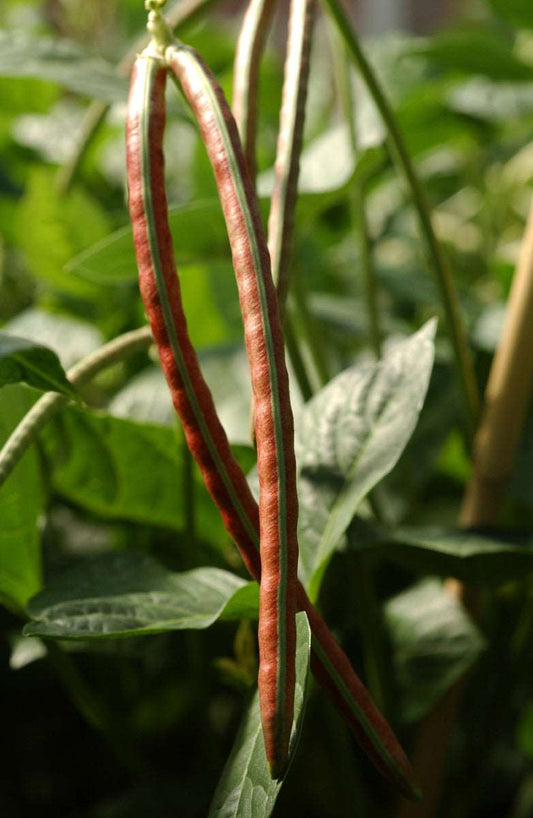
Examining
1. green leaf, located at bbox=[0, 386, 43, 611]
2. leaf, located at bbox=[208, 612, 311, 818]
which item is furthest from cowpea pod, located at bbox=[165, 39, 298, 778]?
green leaf, located at bbox=[0, 386, 43, 611]

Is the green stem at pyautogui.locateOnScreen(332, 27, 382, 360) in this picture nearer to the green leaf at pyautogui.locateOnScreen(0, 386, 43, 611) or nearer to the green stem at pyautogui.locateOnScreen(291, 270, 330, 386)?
the green stem at pyautogui.locateOnScreen(291, 270, 330, 386)

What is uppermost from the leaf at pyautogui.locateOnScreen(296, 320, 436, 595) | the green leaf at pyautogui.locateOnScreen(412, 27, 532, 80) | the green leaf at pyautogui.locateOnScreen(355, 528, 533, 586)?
the green leaf at pyautogui.locateOnScreen(412, 27, 532, 80)

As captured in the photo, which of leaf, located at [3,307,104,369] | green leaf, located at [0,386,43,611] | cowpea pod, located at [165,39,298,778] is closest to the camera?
cowpea pod, located at [165,39,298,778]

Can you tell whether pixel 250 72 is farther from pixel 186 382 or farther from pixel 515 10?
pixel 515 10

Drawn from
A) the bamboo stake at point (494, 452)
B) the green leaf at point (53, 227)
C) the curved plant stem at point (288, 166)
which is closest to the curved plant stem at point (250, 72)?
the curved plant stem at point (288, 166)

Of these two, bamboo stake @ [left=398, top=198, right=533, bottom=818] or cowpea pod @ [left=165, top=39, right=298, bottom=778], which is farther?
bamboo stake @ [left=398, top=198, right=533, bottom=818]

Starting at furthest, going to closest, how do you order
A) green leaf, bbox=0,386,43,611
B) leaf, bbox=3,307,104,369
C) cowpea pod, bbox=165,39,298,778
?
leaf, bbox=3,307,104,369
green leaf, bbox=0,386,43,611
cowpea pod, bbox=165,39,298,778

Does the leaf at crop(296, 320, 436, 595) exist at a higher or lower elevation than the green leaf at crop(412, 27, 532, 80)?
lower
